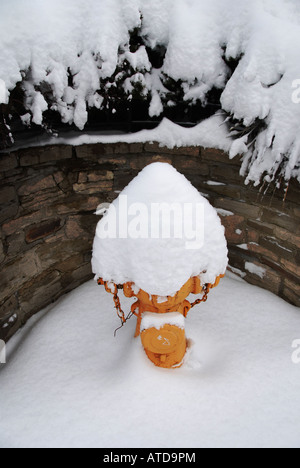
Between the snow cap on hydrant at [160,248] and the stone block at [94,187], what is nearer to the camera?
the snow cap on hydrant at [160,248]

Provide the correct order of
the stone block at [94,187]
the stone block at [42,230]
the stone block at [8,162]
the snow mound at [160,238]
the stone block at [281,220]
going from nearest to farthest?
the snow mound at [160,238] < the stone block at [8,162] < the stone block at [281,220] < the stone block at [42,230] < the stone block at [94,187]

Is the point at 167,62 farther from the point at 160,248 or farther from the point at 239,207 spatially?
the point at 160,248

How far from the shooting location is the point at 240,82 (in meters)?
2.02

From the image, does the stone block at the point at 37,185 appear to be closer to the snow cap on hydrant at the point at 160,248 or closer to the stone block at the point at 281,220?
the snow cap on hydrant at the point at 160,248

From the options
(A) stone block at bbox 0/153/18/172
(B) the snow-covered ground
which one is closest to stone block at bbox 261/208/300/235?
(B) the snow-covered ground

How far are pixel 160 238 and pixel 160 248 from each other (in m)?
0.05

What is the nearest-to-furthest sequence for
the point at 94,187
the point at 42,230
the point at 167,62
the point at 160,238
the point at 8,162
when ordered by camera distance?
the point at 160,238 < the point at 8,162 < the point at 167,62 < the point at 42,230 < the point at 94,187

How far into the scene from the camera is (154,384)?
5.86ft

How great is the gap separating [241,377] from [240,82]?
1.77 meters

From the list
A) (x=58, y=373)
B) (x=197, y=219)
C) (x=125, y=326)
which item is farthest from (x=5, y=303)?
(x=197, y=219)

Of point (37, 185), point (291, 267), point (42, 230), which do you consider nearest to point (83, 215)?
point (42, 230)

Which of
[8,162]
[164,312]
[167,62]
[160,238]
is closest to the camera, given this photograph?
[160,238]

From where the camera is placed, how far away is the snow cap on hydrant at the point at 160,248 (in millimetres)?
1475

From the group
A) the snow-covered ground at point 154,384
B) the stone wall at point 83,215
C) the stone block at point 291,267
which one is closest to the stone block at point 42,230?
the stone wall at point 83,215
